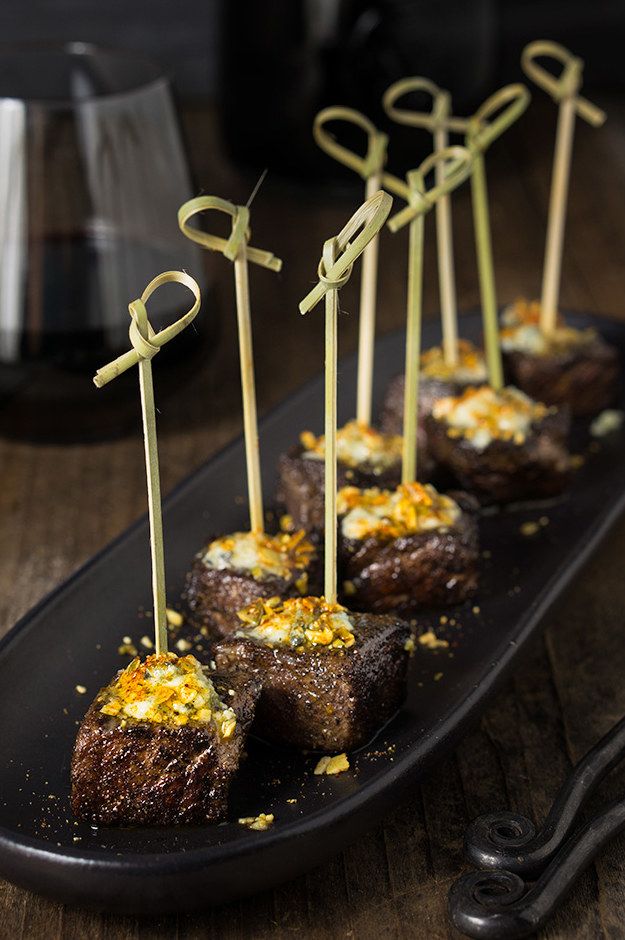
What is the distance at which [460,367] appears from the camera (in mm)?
3281

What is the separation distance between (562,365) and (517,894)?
5.38 ft

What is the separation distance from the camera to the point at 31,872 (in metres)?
1.97

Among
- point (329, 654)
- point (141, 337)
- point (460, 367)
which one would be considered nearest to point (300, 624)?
point (329, 654)

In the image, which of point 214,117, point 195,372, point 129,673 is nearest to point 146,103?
point 195,372

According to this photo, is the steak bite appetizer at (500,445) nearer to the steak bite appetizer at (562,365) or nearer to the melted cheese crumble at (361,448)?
the melted cheese crumble at (361,448)

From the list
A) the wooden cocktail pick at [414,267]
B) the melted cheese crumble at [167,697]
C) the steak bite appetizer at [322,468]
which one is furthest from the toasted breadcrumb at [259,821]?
the wooden cocktail pick at [414,267]

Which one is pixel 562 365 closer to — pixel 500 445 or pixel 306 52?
pixel 500 445

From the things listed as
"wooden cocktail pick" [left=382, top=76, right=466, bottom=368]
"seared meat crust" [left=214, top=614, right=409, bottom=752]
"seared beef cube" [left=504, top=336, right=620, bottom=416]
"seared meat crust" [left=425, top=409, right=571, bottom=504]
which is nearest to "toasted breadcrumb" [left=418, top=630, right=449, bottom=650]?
"seared meat crust" [left=214, top=614, right=409, bottom=752]

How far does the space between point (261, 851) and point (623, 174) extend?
3815 mm

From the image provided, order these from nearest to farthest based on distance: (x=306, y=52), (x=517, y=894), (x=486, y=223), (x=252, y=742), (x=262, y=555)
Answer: (x=517, y=894)
(x=252, y=742)
(x=262, y=555)
(x=486, y=223)
(x=306, y=52)

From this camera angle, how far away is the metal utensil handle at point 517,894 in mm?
2012

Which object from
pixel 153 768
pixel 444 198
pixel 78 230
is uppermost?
pixel 444 198

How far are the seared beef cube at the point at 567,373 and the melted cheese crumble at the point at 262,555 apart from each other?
0.99 meters

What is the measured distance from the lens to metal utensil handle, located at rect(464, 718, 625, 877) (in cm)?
212
